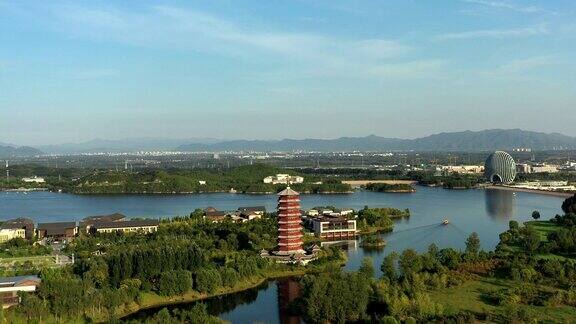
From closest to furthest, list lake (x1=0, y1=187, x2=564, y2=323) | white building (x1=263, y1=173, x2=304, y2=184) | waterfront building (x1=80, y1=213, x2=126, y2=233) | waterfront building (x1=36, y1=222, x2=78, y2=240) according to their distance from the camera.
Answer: lake (x1=0, y1=187, x2=564, y2=323) < waterfront building (x1=36, y1=222, x2=78, y2=240) < waterfront building (x1=80, y1=213, x2=126, y2=233) < white building (x1=263, y1=173, x2=304, y2=184)

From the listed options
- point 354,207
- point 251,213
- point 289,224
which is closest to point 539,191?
point 354,207

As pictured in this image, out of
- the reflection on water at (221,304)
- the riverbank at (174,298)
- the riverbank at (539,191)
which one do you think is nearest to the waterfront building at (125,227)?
the riverbank at (174,298)

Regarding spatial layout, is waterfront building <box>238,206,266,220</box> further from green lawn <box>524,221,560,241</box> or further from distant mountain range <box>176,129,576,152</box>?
distant mountain range <box>176,129,576,152</box>

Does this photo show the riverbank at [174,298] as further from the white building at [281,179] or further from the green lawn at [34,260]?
the white building at [281,179]

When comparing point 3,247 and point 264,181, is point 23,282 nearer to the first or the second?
point 3,247

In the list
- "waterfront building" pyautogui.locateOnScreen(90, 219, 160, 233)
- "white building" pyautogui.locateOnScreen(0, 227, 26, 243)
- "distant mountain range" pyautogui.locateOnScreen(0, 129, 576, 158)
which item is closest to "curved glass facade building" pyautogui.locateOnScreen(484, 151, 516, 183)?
"waterfront building" pyautogui.locateOnScreen(90, 219, 160, 233)

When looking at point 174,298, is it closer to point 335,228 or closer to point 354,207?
point 335,228

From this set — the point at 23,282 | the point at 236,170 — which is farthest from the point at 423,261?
the point at 236,170
